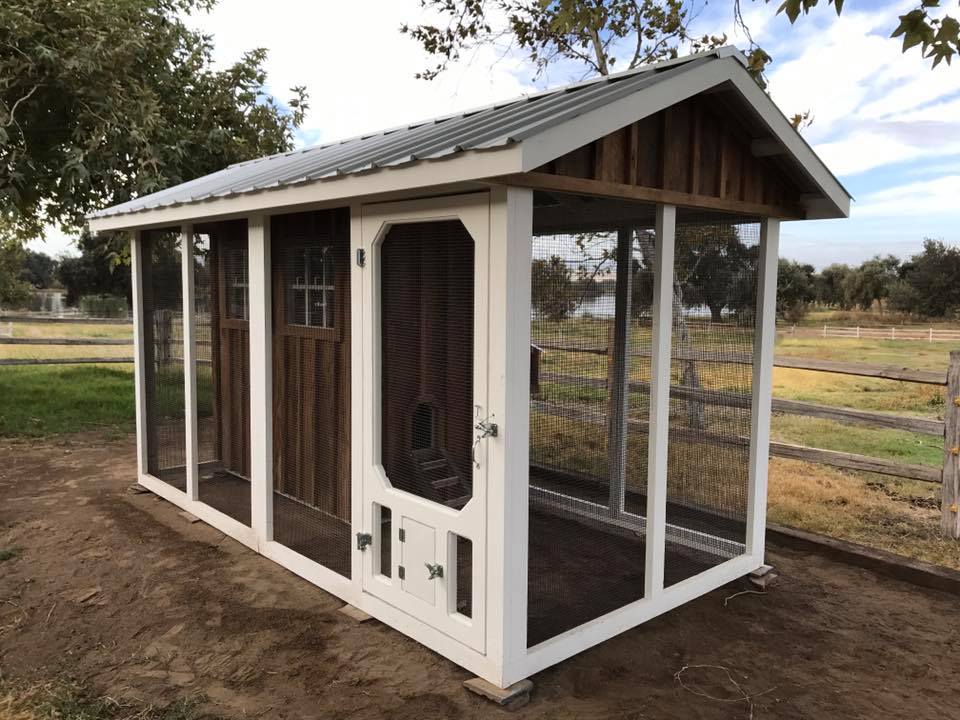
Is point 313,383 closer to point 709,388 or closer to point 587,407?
point 587,407

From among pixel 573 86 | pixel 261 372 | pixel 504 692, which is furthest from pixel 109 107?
pixel 504 692

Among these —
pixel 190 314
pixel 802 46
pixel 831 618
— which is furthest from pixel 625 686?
pixel 802 46

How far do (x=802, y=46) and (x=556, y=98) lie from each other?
15.3 feet

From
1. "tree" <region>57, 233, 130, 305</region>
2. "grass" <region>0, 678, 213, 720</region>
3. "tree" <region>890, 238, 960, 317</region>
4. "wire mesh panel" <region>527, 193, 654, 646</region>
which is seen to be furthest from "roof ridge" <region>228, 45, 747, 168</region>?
"tree" <region>57, 233, 130, 305</region>

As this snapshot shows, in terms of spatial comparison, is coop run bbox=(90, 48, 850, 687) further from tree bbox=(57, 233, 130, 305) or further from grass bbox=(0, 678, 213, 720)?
tree bbox=(57, 233, 130, 305)

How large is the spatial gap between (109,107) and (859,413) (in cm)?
835

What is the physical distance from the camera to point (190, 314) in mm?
4773

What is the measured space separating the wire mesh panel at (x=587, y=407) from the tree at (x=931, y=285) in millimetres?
22320

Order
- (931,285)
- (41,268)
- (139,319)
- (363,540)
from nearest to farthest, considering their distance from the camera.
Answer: (363,540) → (139,319) → (931,285) → (41,268)

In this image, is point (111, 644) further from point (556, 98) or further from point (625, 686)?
point (556, 98)

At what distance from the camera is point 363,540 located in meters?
3.47

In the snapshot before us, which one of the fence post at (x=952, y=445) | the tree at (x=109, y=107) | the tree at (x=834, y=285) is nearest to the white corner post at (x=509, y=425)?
the fence post at (x=952, y=445)

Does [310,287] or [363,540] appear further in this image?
[310,287]

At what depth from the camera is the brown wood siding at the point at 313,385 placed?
365 centimetres
